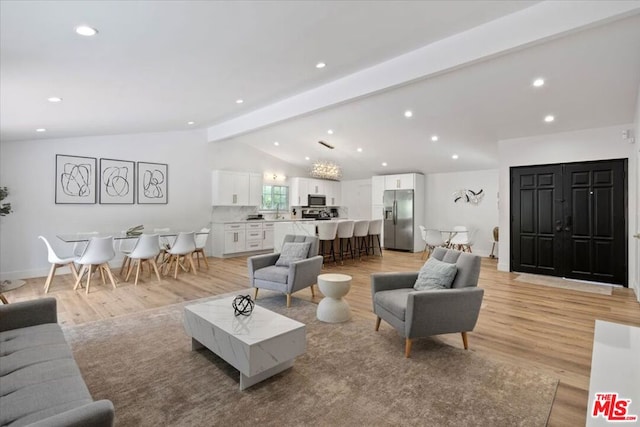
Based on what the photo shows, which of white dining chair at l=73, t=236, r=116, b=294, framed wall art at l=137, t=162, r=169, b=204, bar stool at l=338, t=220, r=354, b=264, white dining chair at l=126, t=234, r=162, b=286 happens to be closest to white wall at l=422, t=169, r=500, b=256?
bar stool at l=338, t=220, r=354, b=264

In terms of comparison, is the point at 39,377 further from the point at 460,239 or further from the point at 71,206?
the point at 460,239

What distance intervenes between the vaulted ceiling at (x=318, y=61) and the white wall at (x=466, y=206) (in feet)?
7.83

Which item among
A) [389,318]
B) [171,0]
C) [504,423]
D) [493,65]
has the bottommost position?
[504,423]

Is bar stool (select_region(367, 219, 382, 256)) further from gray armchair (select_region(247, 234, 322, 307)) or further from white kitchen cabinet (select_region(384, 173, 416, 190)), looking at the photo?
gray armchair (select_region(247, 234, 322, 307))

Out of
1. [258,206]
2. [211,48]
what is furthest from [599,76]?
[258,206]

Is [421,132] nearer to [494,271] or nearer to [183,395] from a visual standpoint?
[494,271]

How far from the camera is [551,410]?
208 centimetres

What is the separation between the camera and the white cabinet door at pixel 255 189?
8891 mm

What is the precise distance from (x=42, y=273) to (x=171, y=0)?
19.3 feet

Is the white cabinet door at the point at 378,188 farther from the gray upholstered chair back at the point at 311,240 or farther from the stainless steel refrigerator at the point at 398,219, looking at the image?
the gray upholstered chair back at the point at 311,240

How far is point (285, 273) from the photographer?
4172 mm

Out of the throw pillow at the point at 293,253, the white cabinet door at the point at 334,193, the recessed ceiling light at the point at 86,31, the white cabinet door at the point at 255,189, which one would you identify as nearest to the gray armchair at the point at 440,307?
the throw pillow at the point at 293,253

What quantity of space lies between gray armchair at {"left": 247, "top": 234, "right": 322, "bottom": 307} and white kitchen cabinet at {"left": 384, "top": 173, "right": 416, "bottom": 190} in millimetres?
5301

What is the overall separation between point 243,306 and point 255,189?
6.37 meters
